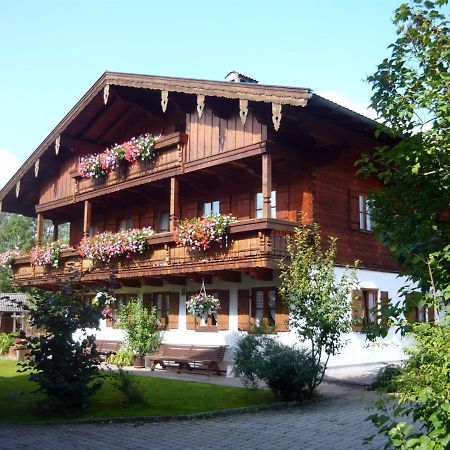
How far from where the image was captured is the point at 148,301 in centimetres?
2253

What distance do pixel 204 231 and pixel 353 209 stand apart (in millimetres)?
5114

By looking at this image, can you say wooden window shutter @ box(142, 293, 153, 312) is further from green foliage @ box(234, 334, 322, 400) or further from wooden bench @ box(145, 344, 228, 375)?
green foliage @ box(234, 334, 322, 400)

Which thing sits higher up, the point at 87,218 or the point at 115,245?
the point at 87,218

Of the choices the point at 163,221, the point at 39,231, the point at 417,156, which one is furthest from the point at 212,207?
the point at 417,156

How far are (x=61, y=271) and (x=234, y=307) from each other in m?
9.18

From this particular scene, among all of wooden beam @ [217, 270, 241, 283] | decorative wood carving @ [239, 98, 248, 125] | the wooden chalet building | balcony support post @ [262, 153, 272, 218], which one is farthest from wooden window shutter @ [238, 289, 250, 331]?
decorative wood carving @ [239, 98, 248, 125]

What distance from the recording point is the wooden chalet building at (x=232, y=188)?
16359 mm

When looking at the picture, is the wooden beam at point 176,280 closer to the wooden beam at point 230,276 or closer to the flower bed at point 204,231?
the wooden beam at point 230,276

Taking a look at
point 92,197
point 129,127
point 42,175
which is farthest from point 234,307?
point 42,175

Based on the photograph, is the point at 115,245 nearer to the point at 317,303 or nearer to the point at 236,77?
the point at 236,77

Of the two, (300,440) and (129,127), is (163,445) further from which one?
(129,127)

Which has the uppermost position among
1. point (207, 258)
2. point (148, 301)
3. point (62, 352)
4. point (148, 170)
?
point (148, 170)

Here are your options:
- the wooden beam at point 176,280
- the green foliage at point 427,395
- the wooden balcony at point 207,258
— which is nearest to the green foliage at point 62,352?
the wooden balcony at point 207,258

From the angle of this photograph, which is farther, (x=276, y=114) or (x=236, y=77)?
(x=236, y=77)
